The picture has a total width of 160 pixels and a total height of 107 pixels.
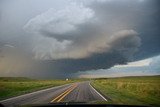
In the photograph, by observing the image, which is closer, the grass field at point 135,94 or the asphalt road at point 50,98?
the grass field at point 135,94

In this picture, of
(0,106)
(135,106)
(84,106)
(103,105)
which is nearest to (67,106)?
(84,106)

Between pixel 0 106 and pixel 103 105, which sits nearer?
pixel 103 105

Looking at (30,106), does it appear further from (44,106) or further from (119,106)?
(119,106)

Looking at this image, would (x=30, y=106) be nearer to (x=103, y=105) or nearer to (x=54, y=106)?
(x=54, y=106)

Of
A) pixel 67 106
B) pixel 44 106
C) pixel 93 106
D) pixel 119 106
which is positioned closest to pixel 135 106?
pixel 119 106

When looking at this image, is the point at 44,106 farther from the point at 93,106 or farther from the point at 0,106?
the point at 0,106

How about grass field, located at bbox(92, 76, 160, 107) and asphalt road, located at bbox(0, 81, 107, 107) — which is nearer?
grass field, located at bbox(92, 76, 160, 107)

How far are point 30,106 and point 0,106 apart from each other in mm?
1994

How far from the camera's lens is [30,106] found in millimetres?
5559

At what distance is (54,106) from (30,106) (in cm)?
45

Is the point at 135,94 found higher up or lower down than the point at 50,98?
higher up

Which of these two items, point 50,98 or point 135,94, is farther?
point 135,94

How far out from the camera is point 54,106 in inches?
216

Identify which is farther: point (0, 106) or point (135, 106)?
point (0, 106)
